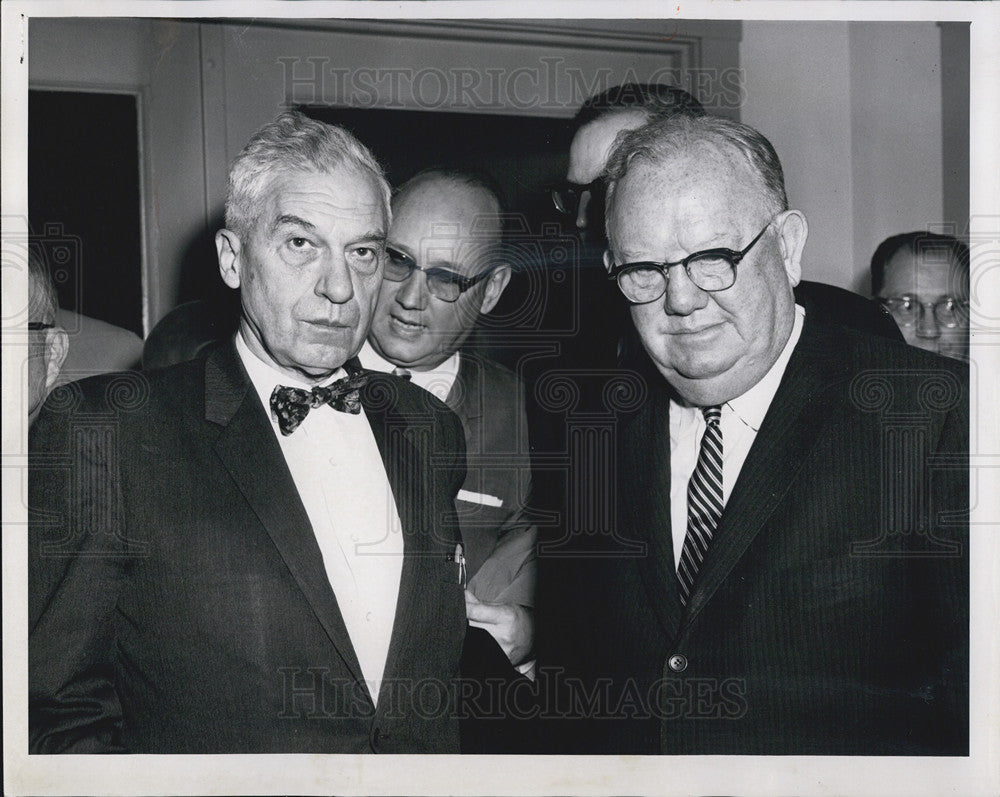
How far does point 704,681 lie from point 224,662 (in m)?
0.89

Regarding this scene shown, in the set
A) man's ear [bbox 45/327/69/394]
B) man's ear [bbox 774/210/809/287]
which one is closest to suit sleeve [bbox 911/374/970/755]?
man's ear [bbox 774/210/809/287]

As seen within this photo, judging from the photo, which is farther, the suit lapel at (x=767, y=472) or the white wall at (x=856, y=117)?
the white wall at (x=856, y=117)

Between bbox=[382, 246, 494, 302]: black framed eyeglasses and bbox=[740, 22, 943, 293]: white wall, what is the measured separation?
622mm

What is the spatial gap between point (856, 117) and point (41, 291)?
5.37 feet

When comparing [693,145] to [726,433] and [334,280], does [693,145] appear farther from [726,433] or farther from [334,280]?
[334,280]

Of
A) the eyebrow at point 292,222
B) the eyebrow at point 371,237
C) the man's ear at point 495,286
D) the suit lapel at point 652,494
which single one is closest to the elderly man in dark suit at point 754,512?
the suit lapel at point 652,494

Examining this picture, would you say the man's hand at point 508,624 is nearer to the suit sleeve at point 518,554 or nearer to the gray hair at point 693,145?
the suit sleeve at point 518,554

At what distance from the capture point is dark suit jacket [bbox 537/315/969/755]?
1688 millimetres

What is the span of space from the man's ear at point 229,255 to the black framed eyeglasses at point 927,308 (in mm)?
1233

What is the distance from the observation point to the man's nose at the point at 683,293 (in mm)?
1655

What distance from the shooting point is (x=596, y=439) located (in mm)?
1771

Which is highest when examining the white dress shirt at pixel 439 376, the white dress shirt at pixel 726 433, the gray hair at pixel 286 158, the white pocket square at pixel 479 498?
the gray hair at pixel 286 158

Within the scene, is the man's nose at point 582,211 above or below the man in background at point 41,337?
above

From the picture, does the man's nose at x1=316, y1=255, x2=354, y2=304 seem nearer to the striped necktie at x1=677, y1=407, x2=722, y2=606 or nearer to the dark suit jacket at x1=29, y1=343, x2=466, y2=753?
the dark suit jacket at x1=29, y1=343, x2=466, y2=753
